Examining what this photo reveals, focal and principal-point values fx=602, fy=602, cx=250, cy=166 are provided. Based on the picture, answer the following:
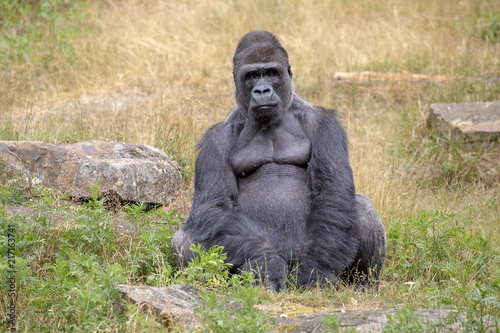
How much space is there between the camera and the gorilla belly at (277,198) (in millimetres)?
4215

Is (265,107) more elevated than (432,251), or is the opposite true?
(265,107)

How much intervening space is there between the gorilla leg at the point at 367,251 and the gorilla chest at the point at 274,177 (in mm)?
414

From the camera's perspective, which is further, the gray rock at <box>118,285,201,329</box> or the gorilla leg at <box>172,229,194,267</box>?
the gorilla leg at <box>172,229,194,267</box>

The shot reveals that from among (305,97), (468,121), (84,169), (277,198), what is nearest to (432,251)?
(277,198)

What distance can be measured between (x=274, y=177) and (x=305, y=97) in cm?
487

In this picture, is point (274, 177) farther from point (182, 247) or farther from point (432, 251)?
point (432, 251)

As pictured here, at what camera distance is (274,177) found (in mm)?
4340

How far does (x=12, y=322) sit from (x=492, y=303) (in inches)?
99.7

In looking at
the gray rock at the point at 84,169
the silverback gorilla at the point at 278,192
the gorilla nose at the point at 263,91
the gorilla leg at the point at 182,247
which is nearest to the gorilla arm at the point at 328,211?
the silverback gorilla at the point at 278,192

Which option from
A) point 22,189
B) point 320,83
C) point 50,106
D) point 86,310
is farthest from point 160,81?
point 86,310

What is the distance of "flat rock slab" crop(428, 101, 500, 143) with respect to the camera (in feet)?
23.5

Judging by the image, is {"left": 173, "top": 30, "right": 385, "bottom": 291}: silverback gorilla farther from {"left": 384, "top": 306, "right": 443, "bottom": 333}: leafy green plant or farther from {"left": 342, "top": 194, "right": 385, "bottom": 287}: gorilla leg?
{"left": 384, "top": 306, "right": 443, "bottom": 333}: leafy green plant

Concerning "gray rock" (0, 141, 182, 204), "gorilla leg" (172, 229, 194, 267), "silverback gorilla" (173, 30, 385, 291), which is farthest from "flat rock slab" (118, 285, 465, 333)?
"gray rock" (0, 141, 182, 204)

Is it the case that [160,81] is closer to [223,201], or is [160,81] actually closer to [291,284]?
[223,201]
